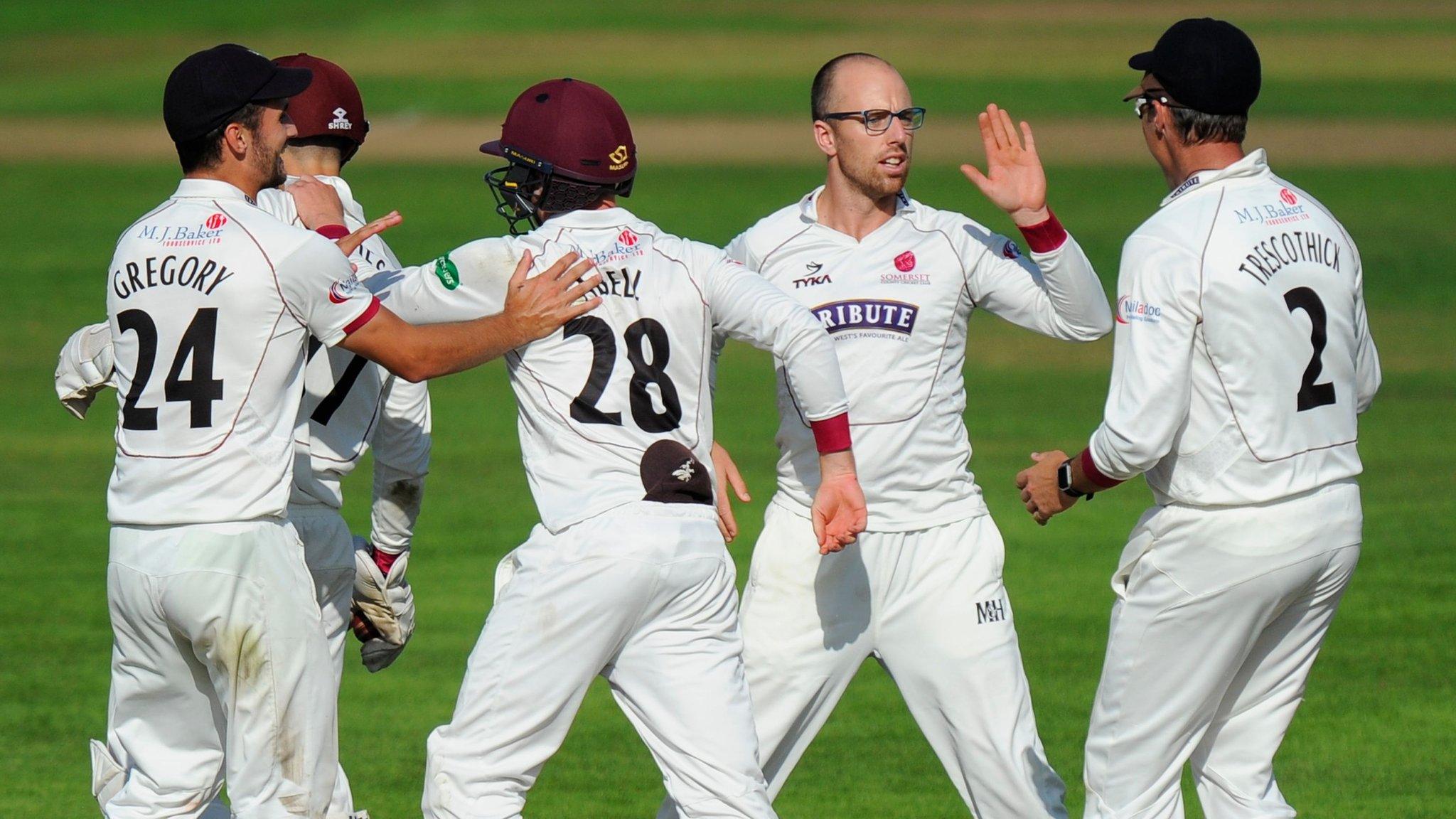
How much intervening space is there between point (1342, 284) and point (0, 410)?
49.0 feet

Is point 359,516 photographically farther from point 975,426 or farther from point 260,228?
point 260,228

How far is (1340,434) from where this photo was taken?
18.7ft

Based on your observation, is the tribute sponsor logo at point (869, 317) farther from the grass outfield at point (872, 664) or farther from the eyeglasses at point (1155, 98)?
the grass outfield at point (872, 664)

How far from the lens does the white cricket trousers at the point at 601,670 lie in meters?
5.53

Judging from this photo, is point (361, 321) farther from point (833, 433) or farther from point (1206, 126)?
point (1206, 126)

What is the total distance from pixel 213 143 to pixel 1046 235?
274cm

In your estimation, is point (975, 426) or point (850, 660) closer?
point (850, 660)

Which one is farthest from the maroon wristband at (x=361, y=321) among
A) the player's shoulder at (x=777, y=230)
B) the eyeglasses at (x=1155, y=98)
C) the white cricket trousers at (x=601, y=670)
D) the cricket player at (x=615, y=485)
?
the eyeglasses at (x=1155, y=98)

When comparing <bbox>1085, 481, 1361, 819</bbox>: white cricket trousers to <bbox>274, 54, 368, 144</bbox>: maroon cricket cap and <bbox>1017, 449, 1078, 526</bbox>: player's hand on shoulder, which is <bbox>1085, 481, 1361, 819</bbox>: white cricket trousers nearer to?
<bbox>1017, 449, 1078, 526</bbox>: player's hand on shoulder

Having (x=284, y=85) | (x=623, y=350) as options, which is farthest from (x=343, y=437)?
(x=623, y=350)

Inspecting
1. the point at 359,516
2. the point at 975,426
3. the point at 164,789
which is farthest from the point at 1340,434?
the point at 975,426

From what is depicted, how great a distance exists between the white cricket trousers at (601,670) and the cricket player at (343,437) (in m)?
1.14

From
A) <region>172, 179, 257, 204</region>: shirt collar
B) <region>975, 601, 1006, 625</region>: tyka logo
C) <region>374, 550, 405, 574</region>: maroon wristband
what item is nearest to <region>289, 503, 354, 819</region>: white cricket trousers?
<region>374, 550, 405, 574</region>: maroon wristband

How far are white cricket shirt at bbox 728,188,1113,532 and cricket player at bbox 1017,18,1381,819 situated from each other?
0.78 meters
